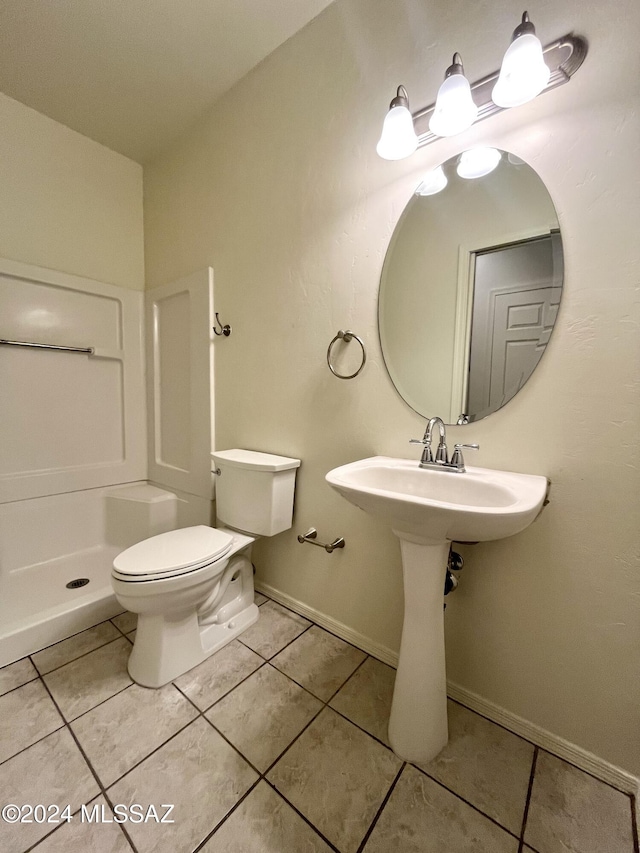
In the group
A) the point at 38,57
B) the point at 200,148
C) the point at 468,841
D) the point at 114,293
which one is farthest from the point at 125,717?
the point at 38,57

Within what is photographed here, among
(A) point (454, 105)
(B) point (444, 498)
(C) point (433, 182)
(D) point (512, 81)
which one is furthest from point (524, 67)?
(B) point (444, 498)

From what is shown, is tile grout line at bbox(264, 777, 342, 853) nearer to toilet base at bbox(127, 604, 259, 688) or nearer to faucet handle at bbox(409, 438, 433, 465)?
toilet base at bbox(127, 604, 259, 688)

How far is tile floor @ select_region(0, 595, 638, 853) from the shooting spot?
76 cm

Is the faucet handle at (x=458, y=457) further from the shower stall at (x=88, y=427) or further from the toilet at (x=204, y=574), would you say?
the shower stall at (x=88, y=427)

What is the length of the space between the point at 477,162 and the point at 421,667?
57.4 inches

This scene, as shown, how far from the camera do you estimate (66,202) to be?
1811 millimetres

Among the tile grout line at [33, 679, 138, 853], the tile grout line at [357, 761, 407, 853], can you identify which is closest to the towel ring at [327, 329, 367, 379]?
the tile grout line at [357, 761, 407, 853]

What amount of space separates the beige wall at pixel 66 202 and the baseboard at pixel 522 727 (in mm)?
2273

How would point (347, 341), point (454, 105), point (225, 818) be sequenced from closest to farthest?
point (225, 818) < point (454, 105) < point (347, 341)

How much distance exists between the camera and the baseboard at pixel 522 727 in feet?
2.84

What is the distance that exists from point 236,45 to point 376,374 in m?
1.50

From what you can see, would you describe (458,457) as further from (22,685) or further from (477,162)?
(22,685)

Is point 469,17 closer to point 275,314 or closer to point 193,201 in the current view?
point 275,314

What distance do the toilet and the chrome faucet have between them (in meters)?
0.59
